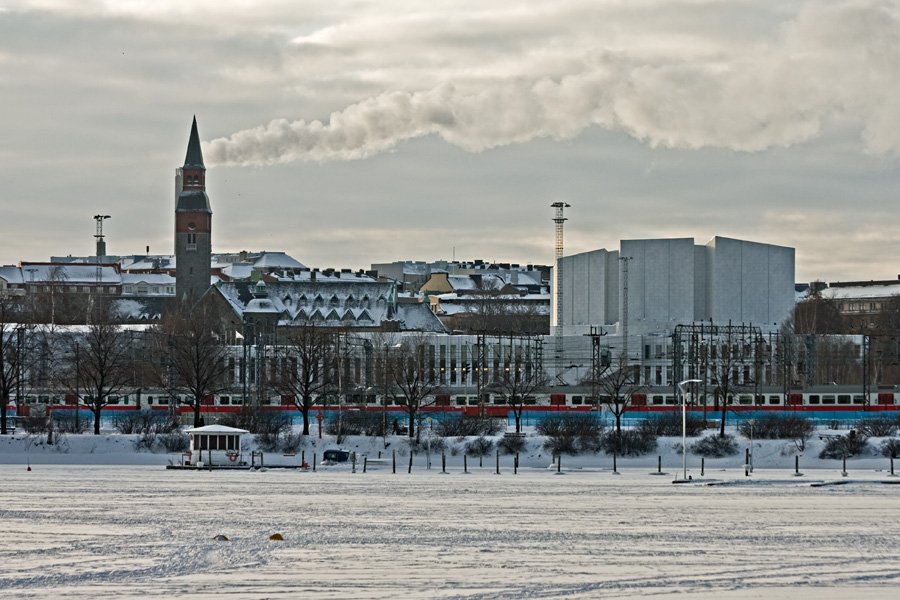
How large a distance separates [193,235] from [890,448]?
135 meters

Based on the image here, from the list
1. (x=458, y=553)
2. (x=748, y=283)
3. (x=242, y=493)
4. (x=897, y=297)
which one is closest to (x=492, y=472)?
(x=242, y=493)

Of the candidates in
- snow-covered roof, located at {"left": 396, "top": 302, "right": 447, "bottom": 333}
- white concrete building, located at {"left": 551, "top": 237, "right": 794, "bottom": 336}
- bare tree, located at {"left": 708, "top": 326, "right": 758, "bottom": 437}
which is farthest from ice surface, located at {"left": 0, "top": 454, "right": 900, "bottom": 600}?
snow-covered roof, located at {"left": 396, "top": 302, "right": 447, "bottom": 333}

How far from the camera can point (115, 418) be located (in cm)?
7900

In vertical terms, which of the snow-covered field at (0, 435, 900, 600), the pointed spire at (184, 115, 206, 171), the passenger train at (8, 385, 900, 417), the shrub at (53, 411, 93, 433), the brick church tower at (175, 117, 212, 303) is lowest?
the snow-covered field at (0, 435, 900, 600)

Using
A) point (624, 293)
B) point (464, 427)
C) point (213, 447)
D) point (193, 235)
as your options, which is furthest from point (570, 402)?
point (193, 235)

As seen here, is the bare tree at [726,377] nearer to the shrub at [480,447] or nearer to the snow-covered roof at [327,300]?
the shrub at [480,447]

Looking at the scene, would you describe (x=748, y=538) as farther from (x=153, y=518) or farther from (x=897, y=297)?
(x=897, y=297)

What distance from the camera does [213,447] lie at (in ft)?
200

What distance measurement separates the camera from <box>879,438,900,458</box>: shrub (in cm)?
6347

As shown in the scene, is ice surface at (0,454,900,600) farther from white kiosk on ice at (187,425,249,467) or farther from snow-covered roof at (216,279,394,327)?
snow-covered roof at (216,279,394,327)

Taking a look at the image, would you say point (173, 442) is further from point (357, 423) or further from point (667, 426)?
point (667, 426)

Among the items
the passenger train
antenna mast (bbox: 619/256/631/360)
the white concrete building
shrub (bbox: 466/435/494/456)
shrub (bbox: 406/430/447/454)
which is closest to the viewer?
shrub (bbox: 466/435/494/456)

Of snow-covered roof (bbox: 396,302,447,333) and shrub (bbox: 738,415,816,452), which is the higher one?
snow-covered roof (bbox: 396,302,447,333)

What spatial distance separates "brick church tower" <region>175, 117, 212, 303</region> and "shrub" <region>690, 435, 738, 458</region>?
12580 cm
